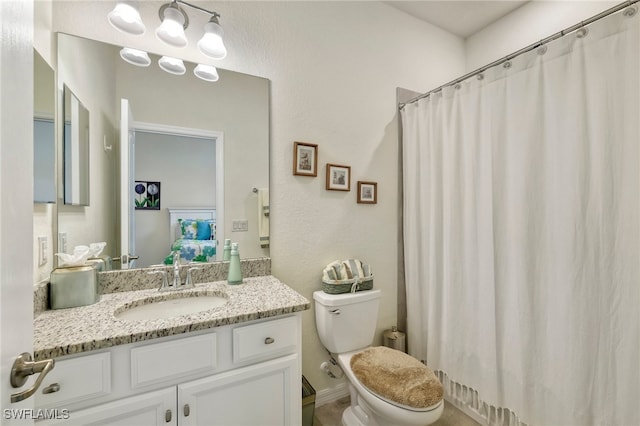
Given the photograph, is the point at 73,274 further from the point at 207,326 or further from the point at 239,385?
the point at 239,385

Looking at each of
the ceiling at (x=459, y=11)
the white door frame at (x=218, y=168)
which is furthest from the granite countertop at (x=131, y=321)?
the ceiling at (x=459, y=11)

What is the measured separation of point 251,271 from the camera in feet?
5.15

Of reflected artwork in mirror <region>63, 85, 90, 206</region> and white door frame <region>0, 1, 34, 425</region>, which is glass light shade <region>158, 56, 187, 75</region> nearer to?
reflected artwork in mirror <region>63, 85, 90, 206</region>

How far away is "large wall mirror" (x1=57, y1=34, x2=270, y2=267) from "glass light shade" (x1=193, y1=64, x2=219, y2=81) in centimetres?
2

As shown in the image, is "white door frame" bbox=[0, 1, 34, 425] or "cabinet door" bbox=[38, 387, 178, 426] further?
"cabinet door" bbox=[38, 387, 178, 426]

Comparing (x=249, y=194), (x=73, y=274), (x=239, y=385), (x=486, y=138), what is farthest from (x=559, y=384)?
(x=73, y=274)

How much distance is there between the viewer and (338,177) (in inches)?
72.0

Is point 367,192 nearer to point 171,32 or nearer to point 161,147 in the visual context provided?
point 161,147

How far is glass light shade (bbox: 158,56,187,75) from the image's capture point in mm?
1370

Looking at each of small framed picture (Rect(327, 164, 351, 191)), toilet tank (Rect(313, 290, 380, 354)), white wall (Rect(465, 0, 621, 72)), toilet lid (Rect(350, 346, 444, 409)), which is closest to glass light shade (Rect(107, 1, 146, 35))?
small framed picture (Rect(327, 164, 351, 191))

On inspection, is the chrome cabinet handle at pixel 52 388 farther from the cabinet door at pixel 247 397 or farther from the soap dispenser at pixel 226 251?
the soap dispenser at pixel 226 251

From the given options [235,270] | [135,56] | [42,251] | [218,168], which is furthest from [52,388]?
[135,56]

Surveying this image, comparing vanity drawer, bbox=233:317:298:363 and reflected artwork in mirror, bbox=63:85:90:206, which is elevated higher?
reflected artwork in mirror, bbox=63:85:90:206

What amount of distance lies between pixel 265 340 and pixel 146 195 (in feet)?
3.07
